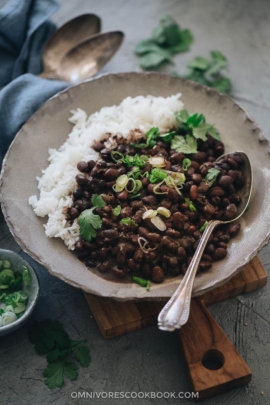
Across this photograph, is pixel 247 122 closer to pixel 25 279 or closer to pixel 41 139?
pixel 41 139

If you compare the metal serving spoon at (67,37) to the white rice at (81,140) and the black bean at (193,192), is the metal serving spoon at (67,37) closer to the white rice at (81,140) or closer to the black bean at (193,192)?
the white rice at (81,140)

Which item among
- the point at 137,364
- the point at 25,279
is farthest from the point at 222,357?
the point at 25,279

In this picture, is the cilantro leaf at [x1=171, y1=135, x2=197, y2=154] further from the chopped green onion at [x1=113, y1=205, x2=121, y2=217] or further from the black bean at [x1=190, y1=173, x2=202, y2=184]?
the chopped green onion at [x1=113, y1=205, x2=121, y2=217]

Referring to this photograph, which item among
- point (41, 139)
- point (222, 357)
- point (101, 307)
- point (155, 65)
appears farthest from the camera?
point (155, 65)

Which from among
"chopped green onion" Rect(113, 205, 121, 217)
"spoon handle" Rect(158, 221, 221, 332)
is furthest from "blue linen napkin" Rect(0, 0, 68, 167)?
"spoon handle" Rect(158, 221, 221, 332)

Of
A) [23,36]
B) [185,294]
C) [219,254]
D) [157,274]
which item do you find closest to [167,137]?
[219,254]

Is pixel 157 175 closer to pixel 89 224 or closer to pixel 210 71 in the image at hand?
pixel 89 224
